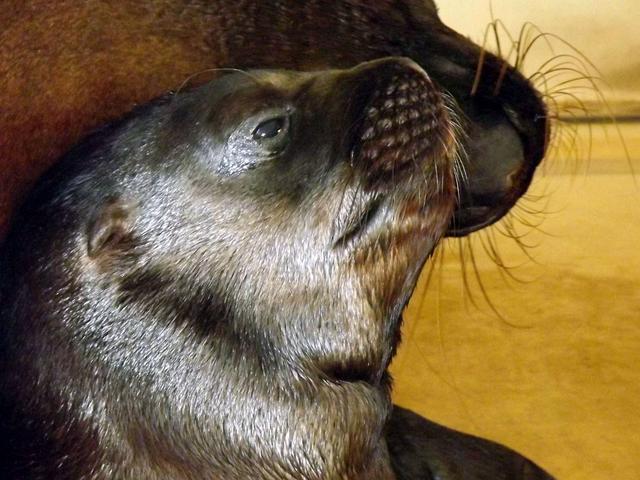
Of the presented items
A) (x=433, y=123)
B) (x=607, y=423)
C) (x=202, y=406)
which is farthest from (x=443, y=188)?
(x=607, y=423)

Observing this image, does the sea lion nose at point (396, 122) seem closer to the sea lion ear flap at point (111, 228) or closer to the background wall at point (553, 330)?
the sea lion ear flap at point (111, 228)

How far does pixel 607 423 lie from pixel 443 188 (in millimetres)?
871

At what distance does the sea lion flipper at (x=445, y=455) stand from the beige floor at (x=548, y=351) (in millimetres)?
192

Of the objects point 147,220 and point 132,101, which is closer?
point 147,220

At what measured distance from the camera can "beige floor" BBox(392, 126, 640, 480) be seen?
5.62 feet

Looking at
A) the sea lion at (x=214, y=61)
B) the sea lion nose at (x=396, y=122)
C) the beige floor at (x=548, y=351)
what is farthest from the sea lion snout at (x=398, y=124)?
the beige floor at (x=548, y=351)

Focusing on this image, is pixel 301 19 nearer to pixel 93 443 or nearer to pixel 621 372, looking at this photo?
pixel 93 443

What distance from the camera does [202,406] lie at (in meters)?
0.94

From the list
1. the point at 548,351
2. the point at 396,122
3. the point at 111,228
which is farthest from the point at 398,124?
the point at 548,351

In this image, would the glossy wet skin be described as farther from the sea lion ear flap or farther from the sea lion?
the sea lion

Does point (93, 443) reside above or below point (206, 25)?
below

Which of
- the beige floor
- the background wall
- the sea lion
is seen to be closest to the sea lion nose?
the sea lion

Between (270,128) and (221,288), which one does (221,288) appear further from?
(270,128)

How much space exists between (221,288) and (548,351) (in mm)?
1072
